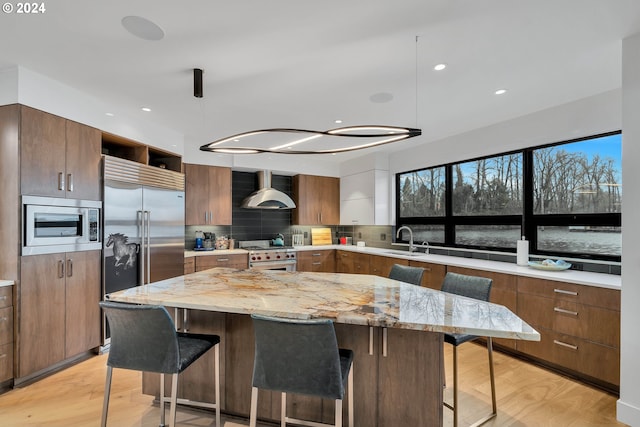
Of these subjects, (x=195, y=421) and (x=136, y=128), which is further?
(x=136, y=128)

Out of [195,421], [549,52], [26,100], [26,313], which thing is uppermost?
[549,52]

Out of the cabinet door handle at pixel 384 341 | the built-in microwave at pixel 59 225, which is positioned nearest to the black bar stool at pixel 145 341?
the cabinet door handle at pixel 384 341

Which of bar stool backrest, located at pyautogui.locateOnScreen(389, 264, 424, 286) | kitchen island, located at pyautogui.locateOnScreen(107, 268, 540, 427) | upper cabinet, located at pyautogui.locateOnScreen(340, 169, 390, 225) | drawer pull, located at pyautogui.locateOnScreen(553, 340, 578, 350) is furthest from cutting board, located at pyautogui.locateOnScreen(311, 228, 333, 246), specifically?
drawer pull, located at pyautogui.locateOnScreen(553, 340, 578, 350)

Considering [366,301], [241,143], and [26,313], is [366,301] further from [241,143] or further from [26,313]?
[241,143]

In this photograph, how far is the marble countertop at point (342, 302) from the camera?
1521 millimetres

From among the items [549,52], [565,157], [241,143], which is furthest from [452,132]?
[241,143]

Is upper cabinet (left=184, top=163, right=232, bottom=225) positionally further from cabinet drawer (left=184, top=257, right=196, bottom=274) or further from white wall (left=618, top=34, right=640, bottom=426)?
white wall (left=618, top=34, right=640, bottom=426)

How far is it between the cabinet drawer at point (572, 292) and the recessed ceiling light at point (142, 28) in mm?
3527

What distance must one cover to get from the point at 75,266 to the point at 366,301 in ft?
8.93

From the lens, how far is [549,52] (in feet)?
7.23

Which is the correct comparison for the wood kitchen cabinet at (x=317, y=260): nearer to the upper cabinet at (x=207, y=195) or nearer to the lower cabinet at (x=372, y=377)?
the upper cabinet at (x=207, y=195)

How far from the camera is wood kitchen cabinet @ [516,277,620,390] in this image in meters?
2.46

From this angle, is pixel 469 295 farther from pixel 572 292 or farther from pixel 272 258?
pixel 272 258

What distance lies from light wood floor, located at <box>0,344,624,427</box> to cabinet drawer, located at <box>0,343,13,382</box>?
0.44 ft
